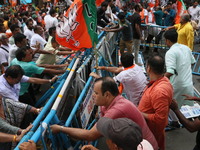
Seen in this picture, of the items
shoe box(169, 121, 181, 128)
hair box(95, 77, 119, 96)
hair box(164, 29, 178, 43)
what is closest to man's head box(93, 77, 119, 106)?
hair box(95, 77, 119, 96)

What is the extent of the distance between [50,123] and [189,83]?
8.97 feet

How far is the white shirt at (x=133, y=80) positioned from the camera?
3398mm

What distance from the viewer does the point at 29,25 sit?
6695 mm

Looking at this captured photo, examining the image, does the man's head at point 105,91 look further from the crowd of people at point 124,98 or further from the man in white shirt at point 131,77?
the man in white shirt at point 131,77

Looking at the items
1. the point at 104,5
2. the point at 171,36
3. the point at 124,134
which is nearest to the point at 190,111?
the point at 171,36

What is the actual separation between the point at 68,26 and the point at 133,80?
1431 mm

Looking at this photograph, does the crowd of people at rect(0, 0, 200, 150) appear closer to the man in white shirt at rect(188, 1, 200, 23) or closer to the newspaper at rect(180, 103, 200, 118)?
the newspaper at rect(180, 103, 200, 118)

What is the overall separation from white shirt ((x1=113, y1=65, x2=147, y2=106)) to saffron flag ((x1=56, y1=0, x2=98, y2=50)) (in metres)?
0.77

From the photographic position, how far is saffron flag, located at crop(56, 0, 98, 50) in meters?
3.38

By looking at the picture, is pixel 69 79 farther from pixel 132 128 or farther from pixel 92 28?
pixel 132 128

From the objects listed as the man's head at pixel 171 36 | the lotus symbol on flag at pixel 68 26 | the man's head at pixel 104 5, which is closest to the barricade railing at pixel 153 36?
the man's head at pixel 104 5

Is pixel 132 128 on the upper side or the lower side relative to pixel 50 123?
upper

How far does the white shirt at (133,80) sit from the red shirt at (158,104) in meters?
0.77

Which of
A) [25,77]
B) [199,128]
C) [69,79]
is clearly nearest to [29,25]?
[25,77]
